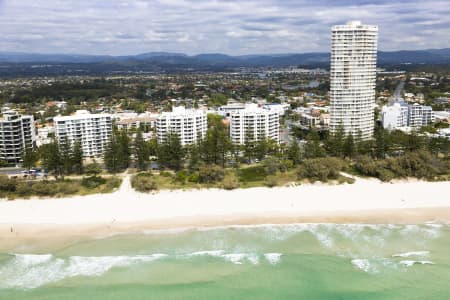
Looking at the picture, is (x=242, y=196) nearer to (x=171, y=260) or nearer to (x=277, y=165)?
(x=277, y=165)

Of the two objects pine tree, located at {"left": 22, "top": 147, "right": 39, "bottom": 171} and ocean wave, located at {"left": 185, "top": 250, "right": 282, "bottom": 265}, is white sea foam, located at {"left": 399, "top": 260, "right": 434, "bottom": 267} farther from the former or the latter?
pine tree, located at {"left": 22, "top": 147, "right": 39, "bottom": 171}

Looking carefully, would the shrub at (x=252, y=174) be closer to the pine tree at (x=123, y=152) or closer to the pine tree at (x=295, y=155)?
the pine tree at (x=295, y=155)

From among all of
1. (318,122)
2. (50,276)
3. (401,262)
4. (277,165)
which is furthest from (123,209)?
(318,122)

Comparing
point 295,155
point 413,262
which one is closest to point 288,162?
point 295,155

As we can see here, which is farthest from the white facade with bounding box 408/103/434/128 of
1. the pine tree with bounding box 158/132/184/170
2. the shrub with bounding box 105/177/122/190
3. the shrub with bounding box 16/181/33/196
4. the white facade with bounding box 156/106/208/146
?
the shrub with bounding box 16/181/33/196

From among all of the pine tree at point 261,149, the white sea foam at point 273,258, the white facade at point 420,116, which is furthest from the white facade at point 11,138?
the white facade at point 420,116
